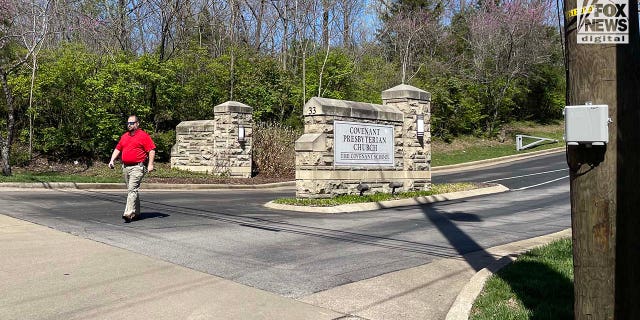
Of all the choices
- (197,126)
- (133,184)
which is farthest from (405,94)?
(197,126)

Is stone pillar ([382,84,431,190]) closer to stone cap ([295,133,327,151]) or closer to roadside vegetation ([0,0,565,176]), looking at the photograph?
stone cap ([295,133,327,151])

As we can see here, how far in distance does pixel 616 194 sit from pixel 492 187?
591 inches

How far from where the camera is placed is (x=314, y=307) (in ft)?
17.2

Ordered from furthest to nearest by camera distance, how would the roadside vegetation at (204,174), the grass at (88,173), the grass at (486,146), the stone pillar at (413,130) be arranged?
1. the grass at (486,146)
2. the roadside vegetation at (204,174)
3. the grass at (88,173)
4. the stone pillar at (413,130)

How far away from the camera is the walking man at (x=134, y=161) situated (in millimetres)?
9844

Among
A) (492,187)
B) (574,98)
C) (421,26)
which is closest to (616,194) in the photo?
(574,98)

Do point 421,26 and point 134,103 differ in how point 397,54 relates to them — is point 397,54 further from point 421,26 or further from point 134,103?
point 134,103

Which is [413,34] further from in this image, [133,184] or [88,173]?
[133,184]

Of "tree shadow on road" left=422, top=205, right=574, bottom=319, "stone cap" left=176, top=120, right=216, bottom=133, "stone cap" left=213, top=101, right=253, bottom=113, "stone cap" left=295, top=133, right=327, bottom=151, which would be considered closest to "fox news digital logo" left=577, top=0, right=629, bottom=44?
"tree shadow on road" left=422, top=205, right=574, bottom=319

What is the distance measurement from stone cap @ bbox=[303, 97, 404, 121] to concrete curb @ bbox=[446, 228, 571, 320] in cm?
633

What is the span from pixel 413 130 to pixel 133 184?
361 inches

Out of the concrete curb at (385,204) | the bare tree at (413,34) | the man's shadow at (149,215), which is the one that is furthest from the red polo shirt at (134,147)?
the bare tree at (413,34)

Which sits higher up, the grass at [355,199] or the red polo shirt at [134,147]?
the red polo shirt at [134,147]

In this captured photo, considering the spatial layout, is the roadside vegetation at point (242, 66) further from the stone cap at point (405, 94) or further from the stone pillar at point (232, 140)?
the stone cap at point (405, 94)
